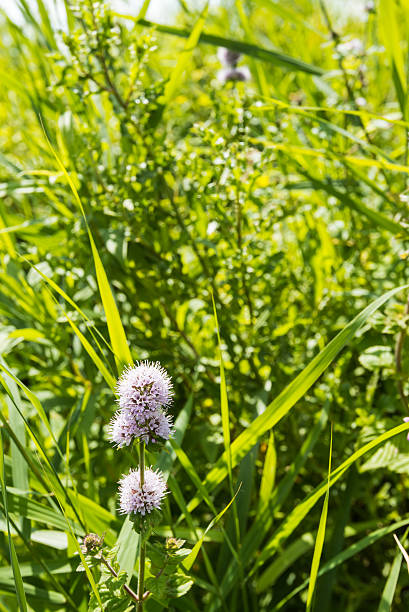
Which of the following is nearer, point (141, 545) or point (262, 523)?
point (141, 545)

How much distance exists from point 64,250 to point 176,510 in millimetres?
679

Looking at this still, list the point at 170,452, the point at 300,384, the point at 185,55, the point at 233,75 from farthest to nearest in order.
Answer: the point at 233,75 < the point at 185,55 < the point at 170,452 < the point at 300,384

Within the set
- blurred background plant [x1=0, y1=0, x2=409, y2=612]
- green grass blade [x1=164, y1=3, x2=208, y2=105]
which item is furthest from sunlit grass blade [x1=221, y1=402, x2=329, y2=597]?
green grass blade [x1=164, y1=3, x2=208, y2=105]

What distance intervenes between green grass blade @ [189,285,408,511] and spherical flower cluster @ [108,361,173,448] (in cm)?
25

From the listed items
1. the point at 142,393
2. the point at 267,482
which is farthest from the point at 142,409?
the point at 267,482

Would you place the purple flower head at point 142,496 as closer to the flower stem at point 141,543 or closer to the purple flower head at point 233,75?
the flower stem at point 141,543

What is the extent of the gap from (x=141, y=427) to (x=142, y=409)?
0.03 meters

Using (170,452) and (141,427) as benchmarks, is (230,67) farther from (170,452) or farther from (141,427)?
(141,427)

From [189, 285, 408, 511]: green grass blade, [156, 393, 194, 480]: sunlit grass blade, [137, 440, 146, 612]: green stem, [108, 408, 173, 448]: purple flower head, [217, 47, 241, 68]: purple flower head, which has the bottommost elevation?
[137, 440, 146, 612]: green stem

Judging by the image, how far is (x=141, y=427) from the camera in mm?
755

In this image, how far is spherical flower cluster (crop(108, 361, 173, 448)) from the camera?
75cm

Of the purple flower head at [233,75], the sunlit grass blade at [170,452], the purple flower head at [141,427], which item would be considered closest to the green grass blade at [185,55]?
the purple flower head at [233,75]

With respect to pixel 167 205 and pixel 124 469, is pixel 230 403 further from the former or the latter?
pixel 167 205

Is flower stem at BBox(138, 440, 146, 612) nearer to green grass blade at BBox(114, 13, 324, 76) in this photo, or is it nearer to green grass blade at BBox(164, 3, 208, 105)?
green grass blade at BBox(164, 3, 208, 105)
